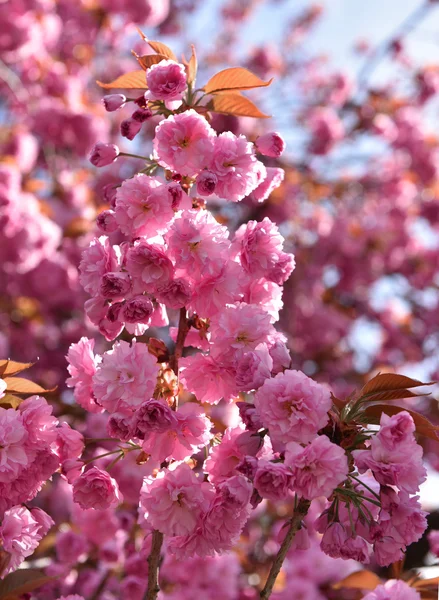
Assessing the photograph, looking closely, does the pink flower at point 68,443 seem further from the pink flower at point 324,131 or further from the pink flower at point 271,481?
the pink flower at point 324,131

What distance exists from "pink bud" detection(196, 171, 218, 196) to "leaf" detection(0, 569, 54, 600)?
2.52 ft

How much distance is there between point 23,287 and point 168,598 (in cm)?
267

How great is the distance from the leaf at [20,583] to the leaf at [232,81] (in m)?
1.05

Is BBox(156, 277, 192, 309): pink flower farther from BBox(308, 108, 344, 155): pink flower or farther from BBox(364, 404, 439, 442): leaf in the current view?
BBox(308, 108, 344, 155): pink flower

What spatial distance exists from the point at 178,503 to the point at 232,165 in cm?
66

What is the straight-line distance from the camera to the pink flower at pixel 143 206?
127 cm

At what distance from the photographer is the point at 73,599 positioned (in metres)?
1.27

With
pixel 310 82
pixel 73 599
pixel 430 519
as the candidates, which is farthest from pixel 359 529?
pixel 310 82

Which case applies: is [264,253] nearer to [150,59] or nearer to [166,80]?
[166,80]

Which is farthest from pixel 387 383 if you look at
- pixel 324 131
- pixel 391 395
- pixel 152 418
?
pixel 324 131

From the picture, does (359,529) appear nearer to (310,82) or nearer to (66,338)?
Answer: (66,338)

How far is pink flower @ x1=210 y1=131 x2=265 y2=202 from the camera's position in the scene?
132 cm

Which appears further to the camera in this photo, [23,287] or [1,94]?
[1,94]

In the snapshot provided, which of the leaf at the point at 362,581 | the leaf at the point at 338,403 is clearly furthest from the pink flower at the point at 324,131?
the leaf at the point at 338,403
